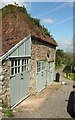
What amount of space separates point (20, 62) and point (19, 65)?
0.21 metres

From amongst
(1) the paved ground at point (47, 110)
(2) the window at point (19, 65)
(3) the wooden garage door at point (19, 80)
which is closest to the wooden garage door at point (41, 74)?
(3) the wooden garage door at point (19, 80)

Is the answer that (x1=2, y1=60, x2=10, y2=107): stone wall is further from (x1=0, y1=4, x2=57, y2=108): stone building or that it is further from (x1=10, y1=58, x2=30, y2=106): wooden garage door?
(x1=10, y1=58, x2=30, y2=106): wooden garage door

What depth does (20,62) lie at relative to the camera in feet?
42.8

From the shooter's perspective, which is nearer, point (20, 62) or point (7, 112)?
point (7, 112)

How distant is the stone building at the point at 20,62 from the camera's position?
36.6 feet

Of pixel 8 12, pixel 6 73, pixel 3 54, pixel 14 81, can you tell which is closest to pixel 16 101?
pixel 14 81

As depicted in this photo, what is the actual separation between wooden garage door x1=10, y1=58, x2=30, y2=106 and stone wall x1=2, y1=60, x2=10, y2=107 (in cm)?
38

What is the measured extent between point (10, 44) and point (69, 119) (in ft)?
17.4

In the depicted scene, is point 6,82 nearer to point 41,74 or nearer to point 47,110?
point 47,110

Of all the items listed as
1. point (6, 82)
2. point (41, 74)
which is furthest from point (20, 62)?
point (41, 74)

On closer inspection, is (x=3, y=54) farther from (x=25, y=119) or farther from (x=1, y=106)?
(x=25, y=119)

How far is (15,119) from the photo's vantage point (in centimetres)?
984

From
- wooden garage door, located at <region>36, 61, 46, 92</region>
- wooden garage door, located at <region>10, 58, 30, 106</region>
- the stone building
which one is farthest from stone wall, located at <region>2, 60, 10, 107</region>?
wooden garage door, located at <region>36, 61, 46, 92</region>

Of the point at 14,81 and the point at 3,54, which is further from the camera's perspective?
the point at 14,81
